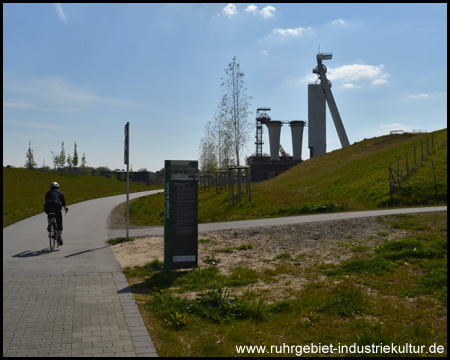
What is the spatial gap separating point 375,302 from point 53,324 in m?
4.64

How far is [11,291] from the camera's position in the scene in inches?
293

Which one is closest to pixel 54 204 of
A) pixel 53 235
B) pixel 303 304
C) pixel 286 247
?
pixel 53 235

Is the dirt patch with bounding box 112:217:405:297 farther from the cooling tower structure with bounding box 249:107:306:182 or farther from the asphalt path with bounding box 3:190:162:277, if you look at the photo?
the cooling tower structure with bounding box 249:107:306:182

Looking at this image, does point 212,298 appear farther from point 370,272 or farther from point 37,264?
point 37,264

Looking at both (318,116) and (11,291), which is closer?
(11,291)

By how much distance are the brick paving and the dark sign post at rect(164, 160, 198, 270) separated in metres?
1.35

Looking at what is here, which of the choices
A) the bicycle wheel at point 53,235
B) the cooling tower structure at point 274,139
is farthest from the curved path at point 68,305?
the cooling tower structure at point 274,139

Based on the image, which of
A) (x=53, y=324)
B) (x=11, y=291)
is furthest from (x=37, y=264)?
(x=53, y=324)

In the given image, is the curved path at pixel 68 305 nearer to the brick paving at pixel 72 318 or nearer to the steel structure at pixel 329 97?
the brick paving at pixel 72 318

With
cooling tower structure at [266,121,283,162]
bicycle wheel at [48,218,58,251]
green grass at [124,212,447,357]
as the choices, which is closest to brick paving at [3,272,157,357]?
green grass at [124,212,447,357]

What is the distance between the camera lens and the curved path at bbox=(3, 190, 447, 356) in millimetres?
5035

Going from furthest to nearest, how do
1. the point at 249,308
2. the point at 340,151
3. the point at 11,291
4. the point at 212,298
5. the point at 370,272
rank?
the point at 340,151 < the point at 370,272 < the point at 11,291 < the point at 212,298 < the point at 249,308

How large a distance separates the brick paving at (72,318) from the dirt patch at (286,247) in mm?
2161

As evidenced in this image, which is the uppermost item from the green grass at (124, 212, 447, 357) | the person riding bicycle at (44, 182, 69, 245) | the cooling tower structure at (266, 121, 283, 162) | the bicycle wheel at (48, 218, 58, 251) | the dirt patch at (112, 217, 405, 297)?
the cooling tower structure at (266, 121, 283, 162)
